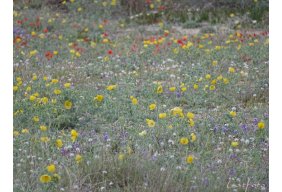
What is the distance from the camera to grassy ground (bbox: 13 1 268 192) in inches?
152

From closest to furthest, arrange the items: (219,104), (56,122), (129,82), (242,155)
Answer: (242,155) < (56,122) < (219,104) < (129,82)

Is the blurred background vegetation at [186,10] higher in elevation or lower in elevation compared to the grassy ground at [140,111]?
higher

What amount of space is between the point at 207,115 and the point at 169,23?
569cm

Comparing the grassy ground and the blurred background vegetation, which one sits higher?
the blurred background vegetation

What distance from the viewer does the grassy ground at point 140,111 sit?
3857mm

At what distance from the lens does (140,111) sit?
565 cm

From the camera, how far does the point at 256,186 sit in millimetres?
3881

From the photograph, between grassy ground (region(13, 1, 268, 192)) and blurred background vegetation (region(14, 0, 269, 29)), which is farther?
blurred background vegetation (region(14, 0, 269, 29))

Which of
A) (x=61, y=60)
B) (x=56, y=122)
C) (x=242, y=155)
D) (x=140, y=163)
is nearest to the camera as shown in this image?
(x=140, y=163)

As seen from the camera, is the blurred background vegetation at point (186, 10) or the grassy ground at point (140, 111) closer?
the grassy ground at point (140, 111)

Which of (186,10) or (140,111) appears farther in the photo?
(186,10)

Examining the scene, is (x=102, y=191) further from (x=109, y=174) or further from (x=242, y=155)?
(x=242, y=155)

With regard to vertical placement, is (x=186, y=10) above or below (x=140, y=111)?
above

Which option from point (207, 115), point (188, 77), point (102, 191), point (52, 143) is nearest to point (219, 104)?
point (207, 115)
